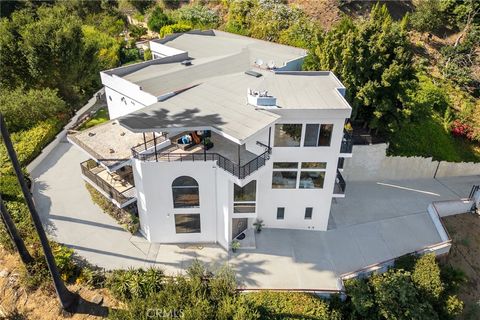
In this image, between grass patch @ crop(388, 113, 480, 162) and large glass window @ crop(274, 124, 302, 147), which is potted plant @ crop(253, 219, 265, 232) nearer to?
→ large glass window @ crop(274, 124, 302, 147)

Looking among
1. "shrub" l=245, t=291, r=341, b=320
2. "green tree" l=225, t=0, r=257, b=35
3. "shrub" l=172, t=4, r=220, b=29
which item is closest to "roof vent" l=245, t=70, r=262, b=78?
"shrub" l=245, t=291, r=341, b=320

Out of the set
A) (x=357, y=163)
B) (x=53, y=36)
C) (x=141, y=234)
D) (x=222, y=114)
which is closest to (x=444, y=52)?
(x=357, y=163)

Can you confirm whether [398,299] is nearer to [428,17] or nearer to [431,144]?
[431,144]

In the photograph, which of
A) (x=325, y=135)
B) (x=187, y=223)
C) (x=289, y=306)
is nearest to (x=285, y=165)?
(x=325, y=135)

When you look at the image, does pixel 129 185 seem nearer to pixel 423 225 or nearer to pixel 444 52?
pixel 423 225

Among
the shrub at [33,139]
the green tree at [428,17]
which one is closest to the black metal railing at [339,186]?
the shrub at [33,139]
